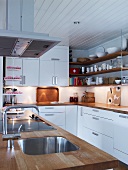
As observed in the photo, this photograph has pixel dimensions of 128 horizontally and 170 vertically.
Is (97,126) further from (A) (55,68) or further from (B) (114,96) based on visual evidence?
(A) (55,68)

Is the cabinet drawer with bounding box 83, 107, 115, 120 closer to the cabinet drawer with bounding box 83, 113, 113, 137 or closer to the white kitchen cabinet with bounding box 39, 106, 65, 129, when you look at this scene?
the cabinet drawer with bounding box 83, 113, 113, 137

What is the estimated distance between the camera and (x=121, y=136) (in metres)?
3.40

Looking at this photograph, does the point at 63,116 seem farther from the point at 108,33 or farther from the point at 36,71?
the point at 108,33

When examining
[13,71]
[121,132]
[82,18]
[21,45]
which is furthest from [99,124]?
[21,45]

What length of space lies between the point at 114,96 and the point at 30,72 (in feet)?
6.95

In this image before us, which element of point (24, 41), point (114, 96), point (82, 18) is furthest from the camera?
point (114, 96)

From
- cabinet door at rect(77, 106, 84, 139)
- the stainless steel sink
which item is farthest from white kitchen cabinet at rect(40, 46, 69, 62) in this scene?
the stainless steel sink

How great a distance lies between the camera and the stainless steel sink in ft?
5.36

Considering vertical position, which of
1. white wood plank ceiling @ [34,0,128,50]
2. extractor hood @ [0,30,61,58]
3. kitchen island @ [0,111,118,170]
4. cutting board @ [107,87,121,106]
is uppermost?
white wood plank ceiling @ [34,0,128,50]

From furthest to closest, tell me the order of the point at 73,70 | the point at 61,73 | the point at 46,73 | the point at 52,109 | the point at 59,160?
the point at 73,70, the point at 61,73, the point at 46,73, the point at 52,109, the point at 59,160

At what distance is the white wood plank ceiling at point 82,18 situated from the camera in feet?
9.17

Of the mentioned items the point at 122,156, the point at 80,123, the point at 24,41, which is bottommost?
the point at 122,156

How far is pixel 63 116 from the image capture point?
501 centimetres

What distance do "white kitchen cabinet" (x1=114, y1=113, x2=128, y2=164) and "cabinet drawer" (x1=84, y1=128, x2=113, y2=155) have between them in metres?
0.19
